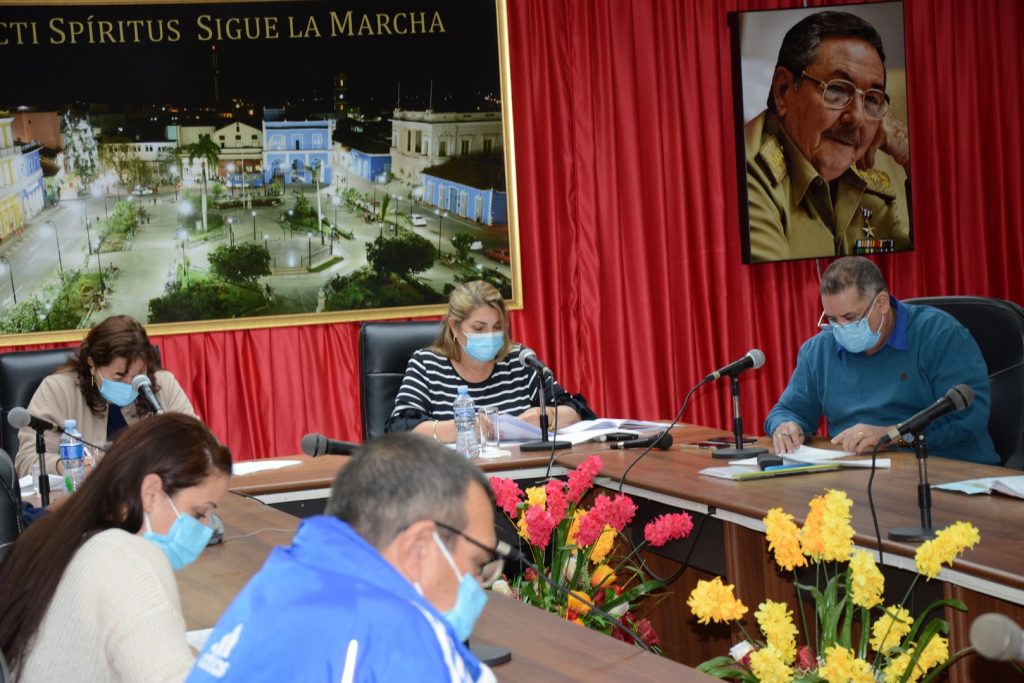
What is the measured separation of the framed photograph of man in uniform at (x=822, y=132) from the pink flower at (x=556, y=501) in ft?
10.4

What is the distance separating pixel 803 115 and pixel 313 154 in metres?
2.15

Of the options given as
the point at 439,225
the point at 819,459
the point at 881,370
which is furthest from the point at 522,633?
the point at 439,225

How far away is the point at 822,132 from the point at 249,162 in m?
2.50

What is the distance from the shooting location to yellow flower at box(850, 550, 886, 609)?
1570mm

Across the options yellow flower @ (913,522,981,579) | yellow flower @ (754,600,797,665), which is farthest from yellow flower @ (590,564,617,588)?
yellow flower @ (913,522,981,579)

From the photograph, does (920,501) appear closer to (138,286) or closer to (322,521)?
(322,521)

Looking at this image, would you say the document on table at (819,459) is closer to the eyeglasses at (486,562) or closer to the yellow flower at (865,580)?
the yellow flower at (865,580)

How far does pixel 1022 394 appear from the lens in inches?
126

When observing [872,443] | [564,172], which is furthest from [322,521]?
[564,172]

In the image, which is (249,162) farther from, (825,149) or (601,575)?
(601,575)

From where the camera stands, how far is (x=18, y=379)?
12.5 ft

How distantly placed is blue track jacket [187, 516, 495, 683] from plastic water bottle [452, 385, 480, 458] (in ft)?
7.98

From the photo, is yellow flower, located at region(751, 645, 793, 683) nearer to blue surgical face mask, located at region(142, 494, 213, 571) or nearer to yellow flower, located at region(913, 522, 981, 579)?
yellow flower, located at region(913, 522, 981, 579)

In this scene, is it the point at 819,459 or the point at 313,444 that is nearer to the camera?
the point at 313,444
